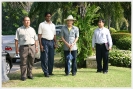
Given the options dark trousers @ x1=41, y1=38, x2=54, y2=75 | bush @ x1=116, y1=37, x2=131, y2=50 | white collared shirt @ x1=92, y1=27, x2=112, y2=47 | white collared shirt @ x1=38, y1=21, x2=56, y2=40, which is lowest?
bush @ x1=116, y1=37, x2=131, y2=50

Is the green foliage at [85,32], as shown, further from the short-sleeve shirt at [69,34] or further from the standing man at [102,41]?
the short-sleeve shirt at [69,34]

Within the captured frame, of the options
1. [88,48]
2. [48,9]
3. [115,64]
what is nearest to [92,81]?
[88,48]

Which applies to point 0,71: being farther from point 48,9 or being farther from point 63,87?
point 48,9

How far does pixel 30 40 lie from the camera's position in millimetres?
7219

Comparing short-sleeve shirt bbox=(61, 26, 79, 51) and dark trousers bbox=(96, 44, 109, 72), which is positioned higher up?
short-sleeve shirt bbox=(61, 26, 79, 51)

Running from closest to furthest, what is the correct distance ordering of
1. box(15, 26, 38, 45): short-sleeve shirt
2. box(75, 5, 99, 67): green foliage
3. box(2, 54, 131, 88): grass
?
box(2, 54, 131, 88): grass, box(15, 26, 38, 45): short-sleeve shirt, box(75, 5, 99, 67): green foliage

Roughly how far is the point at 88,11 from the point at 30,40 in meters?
3.41

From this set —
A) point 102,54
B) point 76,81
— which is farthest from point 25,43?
point 102,54

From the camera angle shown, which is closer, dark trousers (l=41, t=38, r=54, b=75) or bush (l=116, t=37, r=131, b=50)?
dark trousers (l=41, t=38, r=54, b=75)

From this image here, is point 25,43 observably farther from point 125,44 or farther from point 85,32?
point 125,44

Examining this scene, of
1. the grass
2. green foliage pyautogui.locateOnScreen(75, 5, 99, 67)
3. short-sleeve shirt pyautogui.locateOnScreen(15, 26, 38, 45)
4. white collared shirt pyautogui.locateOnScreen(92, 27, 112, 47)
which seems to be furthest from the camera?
green foliage pyautogui.locateOnScreen(75, 5, 99, 67)

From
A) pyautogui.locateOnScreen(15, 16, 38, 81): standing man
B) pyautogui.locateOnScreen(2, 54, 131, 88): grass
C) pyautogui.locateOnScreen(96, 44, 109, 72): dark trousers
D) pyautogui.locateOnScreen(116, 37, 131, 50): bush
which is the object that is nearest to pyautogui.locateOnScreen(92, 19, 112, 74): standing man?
pyautogui.locateOnScreen(96, 44, 109, 72): dark trousers

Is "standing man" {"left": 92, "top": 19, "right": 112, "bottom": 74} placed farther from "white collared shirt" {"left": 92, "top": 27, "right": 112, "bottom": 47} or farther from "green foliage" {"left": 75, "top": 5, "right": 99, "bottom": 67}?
"green foliage" {"left": 75, "top": 5, "right": 99, "bottom": 67}

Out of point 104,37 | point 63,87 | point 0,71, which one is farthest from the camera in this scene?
point 104,37
